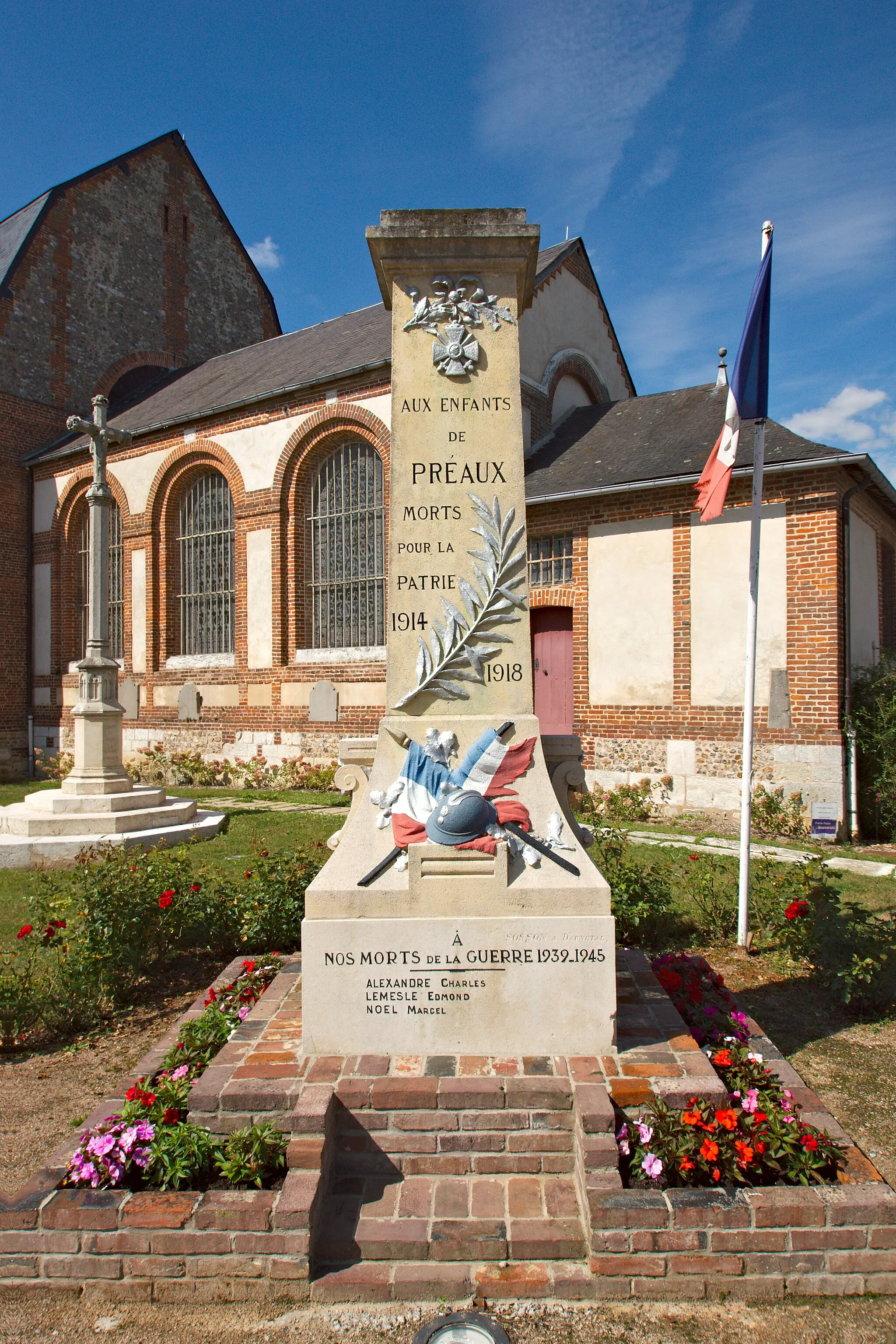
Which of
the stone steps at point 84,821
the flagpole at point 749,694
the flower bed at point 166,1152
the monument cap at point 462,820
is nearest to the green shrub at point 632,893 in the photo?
the flagpole at point 749,694

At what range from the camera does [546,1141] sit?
293 centimetres

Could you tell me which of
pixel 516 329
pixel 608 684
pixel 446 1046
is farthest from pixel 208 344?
pixel 446 1046

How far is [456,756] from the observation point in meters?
3.61

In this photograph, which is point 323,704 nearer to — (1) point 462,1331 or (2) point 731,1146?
(2) point 731,1146

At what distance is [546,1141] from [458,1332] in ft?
2.27

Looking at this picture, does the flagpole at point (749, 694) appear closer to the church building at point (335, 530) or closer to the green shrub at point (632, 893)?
the green shrub at point (632, 893)

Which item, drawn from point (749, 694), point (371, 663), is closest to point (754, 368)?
point (749, 694)

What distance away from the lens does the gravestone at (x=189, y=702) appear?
16000 millimetres

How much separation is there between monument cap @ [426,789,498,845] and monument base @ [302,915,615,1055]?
333mm

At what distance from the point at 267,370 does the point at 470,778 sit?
49.1 ft

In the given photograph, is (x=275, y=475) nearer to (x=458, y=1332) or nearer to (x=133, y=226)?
(x=133, y=226)

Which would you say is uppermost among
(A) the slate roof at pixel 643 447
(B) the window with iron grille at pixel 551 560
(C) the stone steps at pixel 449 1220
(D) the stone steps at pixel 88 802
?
(A) the slate roof at pixel 643 447

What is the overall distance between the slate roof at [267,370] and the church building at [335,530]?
0.10 metres

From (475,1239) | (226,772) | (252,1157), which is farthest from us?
(226,772)
